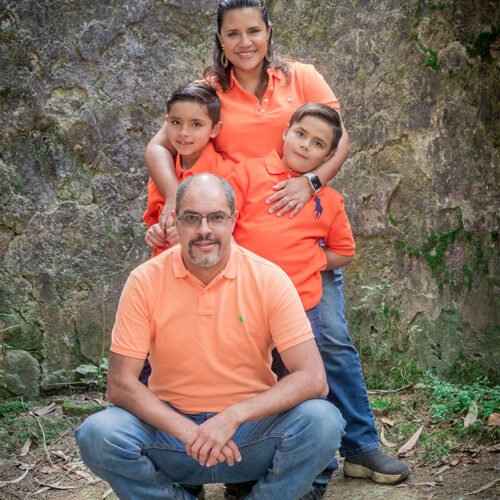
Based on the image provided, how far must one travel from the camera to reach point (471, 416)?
3805mm

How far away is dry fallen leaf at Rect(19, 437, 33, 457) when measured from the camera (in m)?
3.83

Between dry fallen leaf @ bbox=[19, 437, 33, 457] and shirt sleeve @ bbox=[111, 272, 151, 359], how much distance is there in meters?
1.32

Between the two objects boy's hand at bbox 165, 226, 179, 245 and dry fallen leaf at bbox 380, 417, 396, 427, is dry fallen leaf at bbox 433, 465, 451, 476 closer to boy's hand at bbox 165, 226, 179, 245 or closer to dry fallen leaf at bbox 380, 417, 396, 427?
dry fallen leaf at bbox 380, 417, 396, 427

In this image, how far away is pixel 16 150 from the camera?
4148mm

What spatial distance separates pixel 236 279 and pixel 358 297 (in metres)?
1.61

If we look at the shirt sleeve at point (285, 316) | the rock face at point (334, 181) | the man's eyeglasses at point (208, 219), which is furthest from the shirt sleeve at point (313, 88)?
the rock face at point (334, 181)

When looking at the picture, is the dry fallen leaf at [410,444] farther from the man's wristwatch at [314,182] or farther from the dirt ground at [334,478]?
the man's wristwatch at [314,182]

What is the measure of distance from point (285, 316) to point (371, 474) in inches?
41.2

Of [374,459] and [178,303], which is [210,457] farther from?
[374,459]

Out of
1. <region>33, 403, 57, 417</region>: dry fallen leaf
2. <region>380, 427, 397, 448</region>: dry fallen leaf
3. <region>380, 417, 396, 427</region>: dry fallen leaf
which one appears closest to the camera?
<region>380, 427, 397, 448</region>: dry fallen leaf

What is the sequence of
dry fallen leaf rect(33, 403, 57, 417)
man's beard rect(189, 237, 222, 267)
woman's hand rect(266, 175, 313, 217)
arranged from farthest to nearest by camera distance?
1. dry fallen leaf rect(33, 403, 57, 417)
2. woman's hand rect(266, 175, 313, 217)
3. man's beard rect(189, 237, 222, 267)

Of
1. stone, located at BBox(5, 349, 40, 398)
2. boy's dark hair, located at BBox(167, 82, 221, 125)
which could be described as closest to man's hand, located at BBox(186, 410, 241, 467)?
boy's dark hair, located at BBox(167, 82, 221, 125)

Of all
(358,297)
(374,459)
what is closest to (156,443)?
(374,459)

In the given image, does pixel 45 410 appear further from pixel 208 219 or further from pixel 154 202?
pixel 208 219
